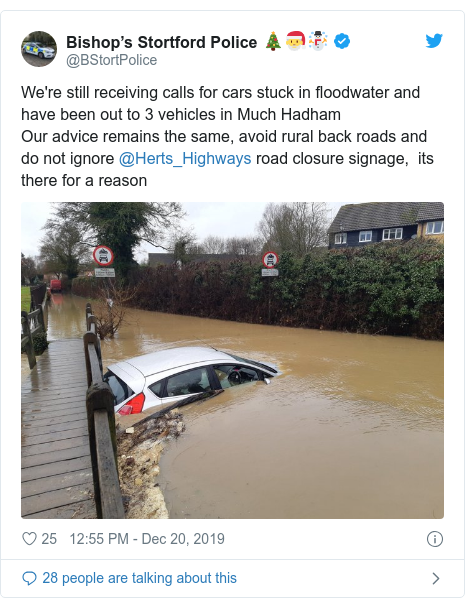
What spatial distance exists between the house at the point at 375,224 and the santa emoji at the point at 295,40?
2505 centimetres

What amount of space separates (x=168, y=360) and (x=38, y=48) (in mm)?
3769

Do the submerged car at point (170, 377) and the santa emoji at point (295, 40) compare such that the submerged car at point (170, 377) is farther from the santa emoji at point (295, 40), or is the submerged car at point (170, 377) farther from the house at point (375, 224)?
the house at point (375, 224)

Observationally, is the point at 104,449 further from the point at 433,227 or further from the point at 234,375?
the point at 433,227

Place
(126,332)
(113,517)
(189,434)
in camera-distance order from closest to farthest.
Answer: (113,517)
(189,434)
(126,332)

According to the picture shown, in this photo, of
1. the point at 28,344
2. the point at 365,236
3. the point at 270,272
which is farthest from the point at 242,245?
the point at 28,344

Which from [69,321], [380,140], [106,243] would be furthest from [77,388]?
[106,243]

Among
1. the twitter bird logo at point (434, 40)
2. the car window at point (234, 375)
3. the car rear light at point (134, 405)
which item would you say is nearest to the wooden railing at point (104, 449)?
the car rear light at point (134, 405)

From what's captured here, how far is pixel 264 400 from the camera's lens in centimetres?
551

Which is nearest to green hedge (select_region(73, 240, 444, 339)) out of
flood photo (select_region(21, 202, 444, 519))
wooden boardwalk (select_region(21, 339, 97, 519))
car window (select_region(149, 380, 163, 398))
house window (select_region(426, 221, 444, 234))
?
flood photo (select_region(21, 202, 444, 519))

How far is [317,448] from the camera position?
13.8ft

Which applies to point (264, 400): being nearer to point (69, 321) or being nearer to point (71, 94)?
point (71, 94)

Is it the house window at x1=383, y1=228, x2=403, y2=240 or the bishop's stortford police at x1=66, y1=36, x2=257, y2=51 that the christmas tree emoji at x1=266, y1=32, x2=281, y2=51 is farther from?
the house window at x1=383, y1=228, x2=403, y2=240

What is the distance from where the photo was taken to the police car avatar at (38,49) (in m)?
2.51

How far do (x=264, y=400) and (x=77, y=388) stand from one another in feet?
9.67
